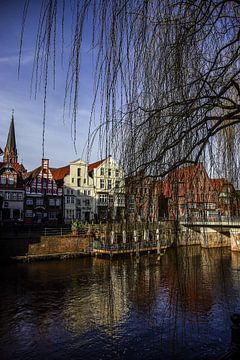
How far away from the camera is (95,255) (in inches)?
990

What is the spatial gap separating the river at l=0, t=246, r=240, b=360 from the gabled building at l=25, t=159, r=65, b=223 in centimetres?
1406

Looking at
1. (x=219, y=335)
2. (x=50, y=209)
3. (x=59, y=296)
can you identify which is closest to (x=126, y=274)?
(x=59, y=296)

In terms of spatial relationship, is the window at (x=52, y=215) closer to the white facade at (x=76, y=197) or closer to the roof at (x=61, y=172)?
the white facade at (x=76, y=197)

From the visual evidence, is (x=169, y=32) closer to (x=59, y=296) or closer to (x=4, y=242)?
(x=59, y=296)

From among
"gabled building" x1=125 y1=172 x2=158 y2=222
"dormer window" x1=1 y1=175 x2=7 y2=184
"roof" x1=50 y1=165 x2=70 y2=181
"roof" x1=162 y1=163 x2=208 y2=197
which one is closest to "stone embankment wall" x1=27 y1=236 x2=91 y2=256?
"dormer window" x1=1 y1=175 x2=7 y2=184

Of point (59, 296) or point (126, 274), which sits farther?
point (126, 274)

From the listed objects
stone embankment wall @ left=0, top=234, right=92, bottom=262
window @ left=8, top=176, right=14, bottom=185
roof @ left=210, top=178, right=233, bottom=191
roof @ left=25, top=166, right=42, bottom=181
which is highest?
roof @ left=25, top=166, right=42, bottom=181

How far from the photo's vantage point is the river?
888cm

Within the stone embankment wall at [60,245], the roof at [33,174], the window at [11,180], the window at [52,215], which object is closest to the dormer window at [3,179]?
the window at [11,180]

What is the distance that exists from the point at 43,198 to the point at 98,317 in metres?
23.3

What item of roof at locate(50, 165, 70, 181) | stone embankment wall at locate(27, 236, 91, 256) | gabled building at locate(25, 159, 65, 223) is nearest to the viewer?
stone embankment wall at locate(27, 236, 91, 256)

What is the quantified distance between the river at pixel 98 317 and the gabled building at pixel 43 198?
1406cm

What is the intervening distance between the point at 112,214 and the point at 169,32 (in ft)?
4.36

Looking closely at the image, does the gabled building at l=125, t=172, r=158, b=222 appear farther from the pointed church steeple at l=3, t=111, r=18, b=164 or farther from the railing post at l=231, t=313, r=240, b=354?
the pointed church steeple at l=3, t=111, r=18, b=164
